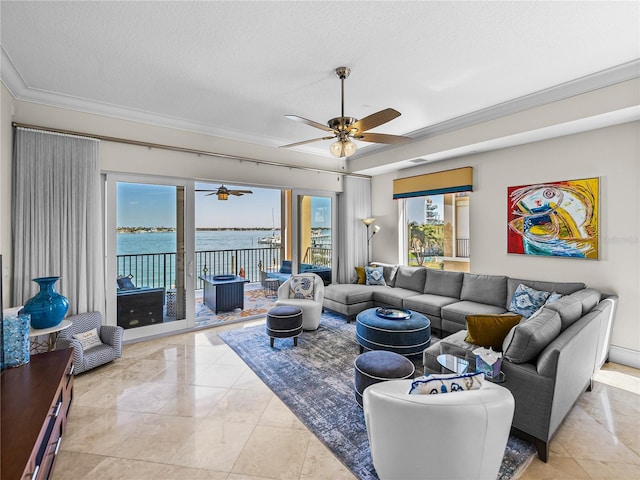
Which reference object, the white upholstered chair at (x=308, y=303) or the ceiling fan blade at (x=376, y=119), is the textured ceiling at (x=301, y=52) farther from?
the white upholstered chair at (x=308, y=303)

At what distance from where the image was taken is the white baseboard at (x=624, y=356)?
3.19 metres

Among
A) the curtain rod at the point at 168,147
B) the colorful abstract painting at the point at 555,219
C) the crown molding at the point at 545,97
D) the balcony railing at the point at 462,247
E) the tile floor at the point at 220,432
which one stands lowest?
the tile floor at the point at 220,432

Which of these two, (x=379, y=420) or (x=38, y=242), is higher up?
(x=38, y=242)

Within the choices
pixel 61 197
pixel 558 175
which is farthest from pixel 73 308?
pixel 558 175

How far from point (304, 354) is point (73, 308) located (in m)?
2.70

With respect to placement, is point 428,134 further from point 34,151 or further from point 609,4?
point 34,151

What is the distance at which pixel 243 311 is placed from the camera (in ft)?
18.1

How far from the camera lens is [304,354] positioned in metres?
3.55

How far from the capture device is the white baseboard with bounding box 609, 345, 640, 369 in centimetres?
319

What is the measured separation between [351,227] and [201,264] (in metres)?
3.82

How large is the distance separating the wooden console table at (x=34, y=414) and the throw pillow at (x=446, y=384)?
1.74 m

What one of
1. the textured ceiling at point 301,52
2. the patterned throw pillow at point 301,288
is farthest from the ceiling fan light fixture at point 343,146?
the patterned throw pillow at point 301,288

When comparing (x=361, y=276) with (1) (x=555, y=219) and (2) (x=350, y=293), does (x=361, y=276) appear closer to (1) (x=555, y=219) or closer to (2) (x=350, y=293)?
(2) (x=350, y=293)

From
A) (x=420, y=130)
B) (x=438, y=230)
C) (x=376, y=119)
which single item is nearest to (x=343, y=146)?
(x=376, y=119)
